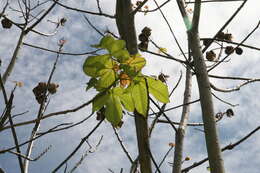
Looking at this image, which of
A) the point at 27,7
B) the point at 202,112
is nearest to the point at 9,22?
the point at 27,7

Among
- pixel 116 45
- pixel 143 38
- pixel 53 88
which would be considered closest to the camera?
pixel 116 45

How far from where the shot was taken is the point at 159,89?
1021mm

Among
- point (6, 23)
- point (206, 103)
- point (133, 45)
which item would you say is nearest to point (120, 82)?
point (133, 45)

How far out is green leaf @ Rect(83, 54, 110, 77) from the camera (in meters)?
1.00

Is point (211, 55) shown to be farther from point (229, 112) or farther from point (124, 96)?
point (124, 96)

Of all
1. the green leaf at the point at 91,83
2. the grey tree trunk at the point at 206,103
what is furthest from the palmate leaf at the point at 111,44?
the grey tree trunk at the point at 206,103

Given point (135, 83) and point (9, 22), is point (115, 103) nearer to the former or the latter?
point (135, 83)

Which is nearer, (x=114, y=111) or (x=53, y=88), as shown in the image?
(x=114, y=111)

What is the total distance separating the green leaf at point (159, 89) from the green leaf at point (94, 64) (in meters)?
0.14

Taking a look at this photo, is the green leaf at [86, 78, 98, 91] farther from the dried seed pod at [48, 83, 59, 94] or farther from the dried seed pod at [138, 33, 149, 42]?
the dried seed pod at [48, 83, 59, 94]

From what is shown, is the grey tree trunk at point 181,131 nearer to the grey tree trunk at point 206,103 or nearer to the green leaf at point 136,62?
the grey tree trunk at point 206,103

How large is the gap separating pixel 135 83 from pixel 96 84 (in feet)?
0.40

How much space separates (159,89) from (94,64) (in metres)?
0.21

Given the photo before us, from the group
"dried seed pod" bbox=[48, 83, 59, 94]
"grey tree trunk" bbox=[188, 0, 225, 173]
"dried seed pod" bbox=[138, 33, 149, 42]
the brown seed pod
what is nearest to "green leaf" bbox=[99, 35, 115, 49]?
"grey tree trunk" bbox=[188, 0, 225, 173]
